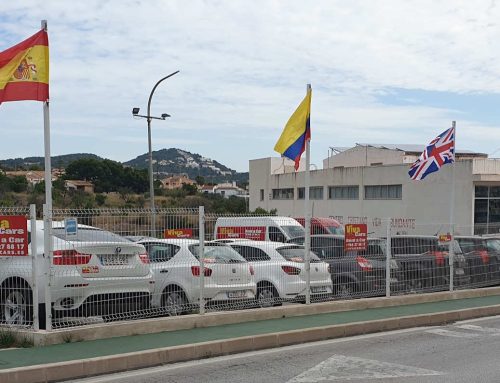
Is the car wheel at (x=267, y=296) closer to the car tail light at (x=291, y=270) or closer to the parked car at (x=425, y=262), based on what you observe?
the car tail light at (x=291, y=270)

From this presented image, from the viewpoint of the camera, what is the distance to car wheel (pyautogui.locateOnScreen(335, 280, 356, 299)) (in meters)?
12.9

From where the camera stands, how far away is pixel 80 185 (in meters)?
49.4

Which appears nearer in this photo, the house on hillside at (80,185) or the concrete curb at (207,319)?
the concrete curb at (207,319)

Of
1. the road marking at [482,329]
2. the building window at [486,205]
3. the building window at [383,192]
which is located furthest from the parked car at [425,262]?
the building window at [383,192]

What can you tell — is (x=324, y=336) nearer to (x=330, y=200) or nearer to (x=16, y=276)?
(x=16, y=276)

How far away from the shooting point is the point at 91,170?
54062 millimetres

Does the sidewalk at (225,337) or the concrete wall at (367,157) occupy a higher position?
the concrete wall at (367,157)

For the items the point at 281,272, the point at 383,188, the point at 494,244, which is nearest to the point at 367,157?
the point at 383,188

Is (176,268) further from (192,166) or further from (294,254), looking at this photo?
(192,166)

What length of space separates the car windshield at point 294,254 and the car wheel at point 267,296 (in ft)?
2.46

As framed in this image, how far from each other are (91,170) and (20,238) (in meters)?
46.9

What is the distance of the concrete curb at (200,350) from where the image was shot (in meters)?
7.20

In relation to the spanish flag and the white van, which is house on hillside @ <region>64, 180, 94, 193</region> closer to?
the white van

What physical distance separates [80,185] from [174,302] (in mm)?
40892
